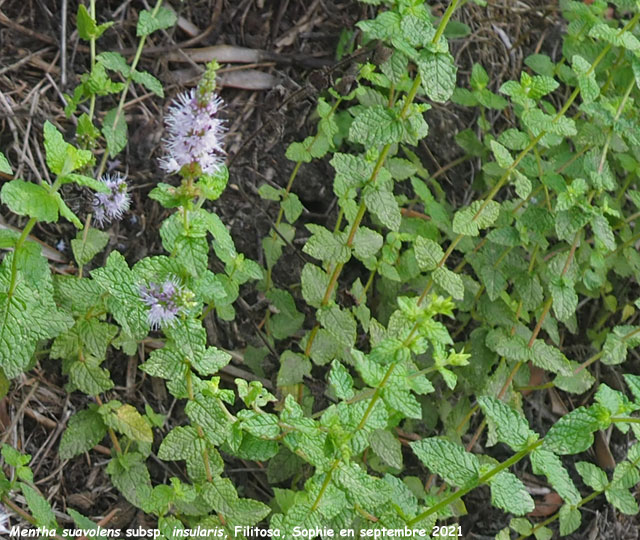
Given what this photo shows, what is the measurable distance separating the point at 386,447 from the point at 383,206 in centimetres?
70

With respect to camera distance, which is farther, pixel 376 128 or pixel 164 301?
pixel 376 128

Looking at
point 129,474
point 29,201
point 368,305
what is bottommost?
point 129,474

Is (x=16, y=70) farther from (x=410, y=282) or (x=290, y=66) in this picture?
(x=410, y=282)

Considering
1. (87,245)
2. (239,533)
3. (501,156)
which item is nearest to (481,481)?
(239,533)

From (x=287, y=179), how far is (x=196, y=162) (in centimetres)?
125

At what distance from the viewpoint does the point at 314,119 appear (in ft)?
8.72

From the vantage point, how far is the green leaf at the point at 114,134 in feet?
6.95

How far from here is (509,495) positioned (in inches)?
64.8

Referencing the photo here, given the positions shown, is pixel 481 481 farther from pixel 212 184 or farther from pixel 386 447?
pixel 212 184

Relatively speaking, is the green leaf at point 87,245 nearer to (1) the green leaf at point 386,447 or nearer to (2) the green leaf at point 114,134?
(2) the green leaf at point 114,134

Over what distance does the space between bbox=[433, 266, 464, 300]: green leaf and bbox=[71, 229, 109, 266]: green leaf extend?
956mm

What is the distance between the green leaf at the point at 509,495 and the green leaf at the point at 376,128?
2.84ft

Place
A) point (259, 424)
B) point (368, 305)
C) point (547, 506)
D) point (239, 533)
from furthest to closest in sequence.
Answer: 1. point (547, 506)
2. point (368, 305)
3. point (239, 533)
4. point (259, 424)

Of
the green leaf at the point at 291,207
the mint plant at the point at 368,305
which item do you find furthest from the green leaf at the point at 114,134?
the green leaf at the point at 291,207
